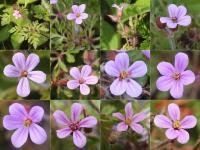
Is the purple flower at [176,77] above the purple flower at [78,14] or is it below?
below

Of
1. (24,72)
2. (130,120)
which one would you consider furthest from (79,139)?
(24,72)

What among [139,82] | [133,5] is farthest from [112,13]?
[139,82]

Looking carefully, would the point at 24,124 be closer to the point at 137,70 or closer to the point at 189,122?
the point at 137,70

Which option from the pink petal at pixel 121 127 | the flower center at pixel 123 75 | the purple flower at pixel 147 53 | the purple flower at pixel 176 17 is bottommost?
the pink petal at pixel 121 127

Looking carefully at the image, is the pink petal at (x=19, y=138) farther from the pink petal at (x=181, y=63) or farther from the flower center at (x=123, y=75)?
the pink petal at (x=181, y=63)

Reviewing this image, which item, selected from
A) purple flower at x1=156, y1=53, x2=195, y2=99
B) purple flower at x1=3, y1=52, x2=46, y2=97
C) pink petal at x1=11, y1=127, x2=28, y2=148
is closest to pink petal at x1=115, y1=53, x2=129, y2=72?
purple flower at x1=156, y1=53, x2=195, y2=99

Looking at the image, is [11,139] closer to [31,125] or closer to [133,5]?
[31,125]

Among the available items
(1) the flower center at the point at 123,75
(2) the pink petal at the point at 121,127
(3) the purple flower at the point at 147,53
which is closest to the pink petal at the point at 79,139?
(2) the pink petal at the point at 121,127

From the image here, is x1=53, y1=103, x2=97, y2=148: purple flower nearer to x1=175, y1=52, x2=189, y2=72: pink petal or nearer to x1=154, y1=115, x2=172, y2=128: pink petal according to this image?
x1=154, y1=115, x2=172, y2=128: pink petal
